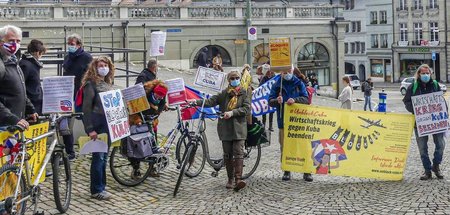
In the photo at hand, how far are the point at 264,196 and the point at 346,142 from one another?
77.6 inches

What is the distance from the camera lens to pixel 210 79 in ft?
41.1

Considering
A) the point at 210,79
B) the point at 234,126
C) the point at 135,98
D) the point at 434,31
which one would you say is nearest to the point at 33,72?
the point at 135,98

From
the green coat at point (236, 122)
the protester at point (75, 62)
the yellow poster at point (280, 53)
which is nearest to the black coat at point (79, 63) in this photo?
the protester at point (75, 62)

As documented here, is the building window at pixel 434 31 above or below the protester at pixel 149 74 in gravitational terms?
above

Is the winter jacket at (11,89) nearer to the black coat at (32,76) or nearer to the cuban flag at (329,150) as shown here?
the black coat at (32,76)

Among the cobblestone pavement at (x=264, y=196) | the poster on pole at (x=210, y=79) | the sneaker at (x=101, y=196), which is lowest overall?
the cobblestone pavement at (x=264, y=196)

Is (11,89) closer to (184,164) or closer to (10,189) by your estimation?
(10,189)

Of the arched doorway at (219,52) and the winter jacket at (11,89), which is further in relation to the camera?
the arched doorway at (219,52)

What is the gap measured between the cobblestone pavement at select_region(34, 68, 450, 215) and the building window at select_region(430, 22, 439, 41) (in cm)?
6595

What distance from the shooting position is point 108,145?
9.40m

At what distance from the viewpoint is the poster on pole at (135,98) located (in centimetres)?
1020

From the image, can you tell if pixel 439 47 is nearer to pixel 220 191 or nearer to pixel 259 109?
pixel 259 109

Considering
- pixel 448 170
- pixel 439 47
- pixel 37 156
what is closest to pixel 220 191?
pixel 37 156

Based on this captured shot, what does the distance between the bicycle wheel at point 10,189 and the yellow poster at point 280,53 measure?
5443mm
